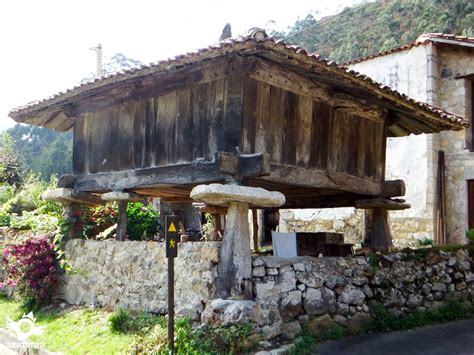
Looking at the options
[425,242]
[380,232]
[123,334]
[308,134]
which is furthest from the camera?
[425,242]

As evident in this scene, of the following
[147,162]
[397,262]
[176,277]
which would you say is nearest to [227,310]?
[176,277]

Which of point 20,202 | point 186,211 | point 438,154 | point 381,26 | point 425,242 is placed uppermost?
point 381,26

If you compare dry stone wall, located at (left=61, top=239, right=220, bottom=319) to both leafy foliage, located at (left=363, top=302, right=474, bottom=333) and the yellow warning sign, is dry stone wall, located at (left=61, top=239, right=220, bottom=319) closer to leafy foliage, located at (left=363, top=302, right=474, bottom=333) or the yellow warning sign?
the yellow warning sign

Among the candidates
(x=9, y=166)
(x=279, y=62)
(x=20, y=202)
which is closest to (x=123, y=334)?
(x=279, y=62)

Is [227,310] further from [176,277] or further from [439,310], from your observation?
[439,310]

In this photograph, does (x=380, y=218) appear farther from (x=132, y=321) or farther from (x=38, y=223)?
(x=38, y=223)

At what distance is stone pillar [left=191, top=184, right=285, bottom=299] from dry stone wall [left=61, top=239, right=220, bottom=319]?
0.16 metres

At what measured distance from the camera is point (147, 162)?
6727 millimetres

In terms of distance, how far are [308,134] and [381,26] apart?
22.2 metres

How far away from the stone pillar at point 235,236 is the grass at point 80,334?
4.13 feet

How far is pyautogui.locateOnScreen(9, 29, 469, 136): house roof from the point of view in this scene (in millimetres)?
4930

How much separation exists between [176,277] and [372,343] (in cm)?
235

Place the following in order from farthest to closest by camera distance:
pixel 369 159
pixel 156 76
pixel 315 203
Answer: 1. pixel 315 203
2. pixel 369 159
3. pixel 156 76

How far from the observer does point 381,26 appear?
26.4 meters
